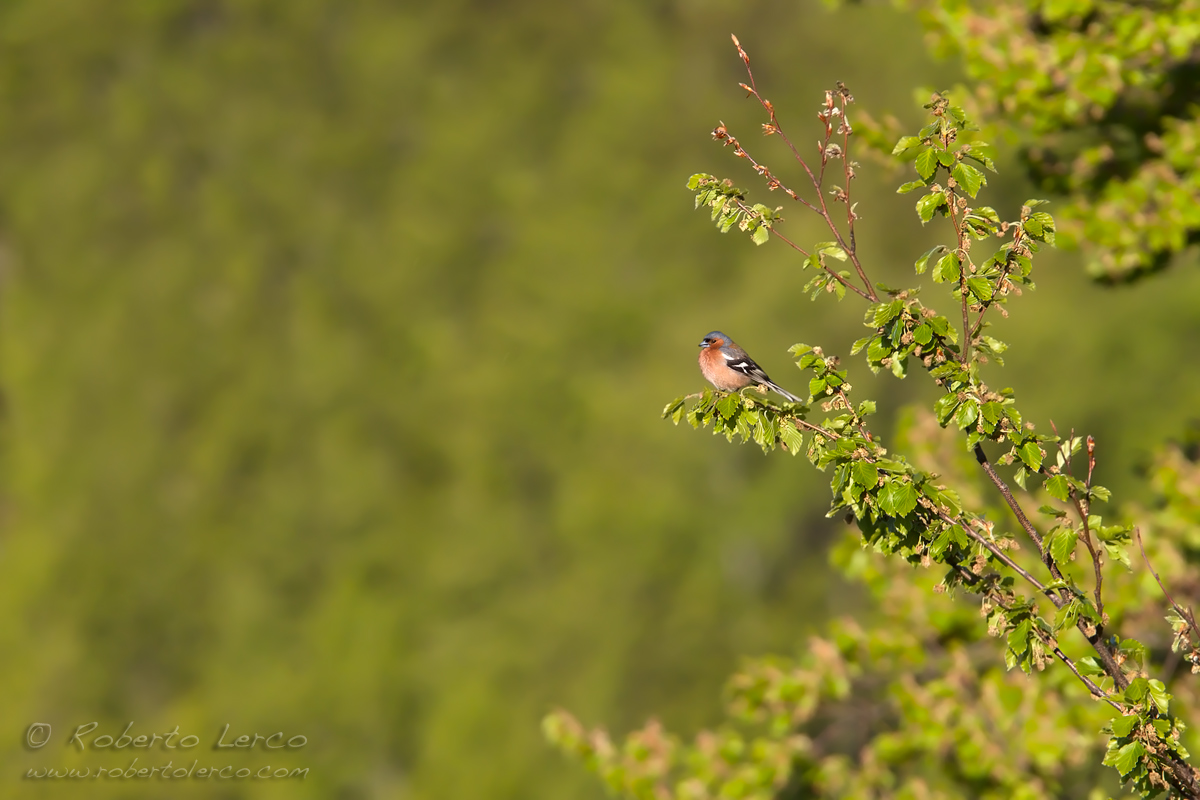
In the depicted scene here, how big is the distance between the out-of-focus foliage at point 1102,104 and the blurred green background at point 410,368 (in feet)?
200

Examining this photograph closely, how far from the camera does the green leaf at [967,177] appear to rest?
199 inches

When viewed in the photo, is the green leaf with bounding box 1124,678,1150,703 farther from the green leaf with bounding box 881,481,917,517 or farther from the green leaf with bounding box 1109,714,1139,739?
the green leaf with bounding box 881,481,917,517

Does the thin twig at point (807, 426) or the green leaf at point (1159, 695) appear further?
the thin twig at point (807, 426)

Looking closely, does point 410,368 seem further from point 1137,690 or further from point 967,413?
point 1137,690

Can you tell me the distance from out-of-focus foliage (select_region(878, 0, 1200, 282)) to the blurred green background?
61021 millimetres

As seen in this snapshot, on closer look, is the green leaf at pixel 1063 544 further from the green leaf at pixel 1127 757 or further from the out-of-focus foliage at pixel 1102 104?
the out-of-focus foliage at pixel 1102 104

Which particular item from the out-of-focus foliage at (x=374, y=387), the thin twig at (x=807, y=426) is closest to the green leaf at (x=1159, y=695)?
the thin twig at (x=807, y=426)

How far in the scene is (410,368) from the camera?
10894cm

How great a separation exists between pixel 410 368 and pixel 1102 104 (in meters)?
102

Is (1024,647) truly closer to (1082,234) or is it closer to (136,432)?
(1082,234)

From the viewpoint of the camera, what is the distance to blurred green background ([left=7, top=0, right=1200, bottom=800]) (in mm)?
90000

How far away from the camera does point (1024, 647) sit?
203 inches

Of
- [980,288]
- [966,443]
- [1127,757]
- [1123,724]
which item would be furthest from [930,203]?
[1127,757]

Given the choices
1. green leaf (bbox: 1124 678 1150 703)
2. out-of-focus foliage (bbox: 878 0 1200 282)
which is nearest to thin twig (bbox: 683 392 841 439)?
green leaf (bbox: 1124 678 1150 703)
